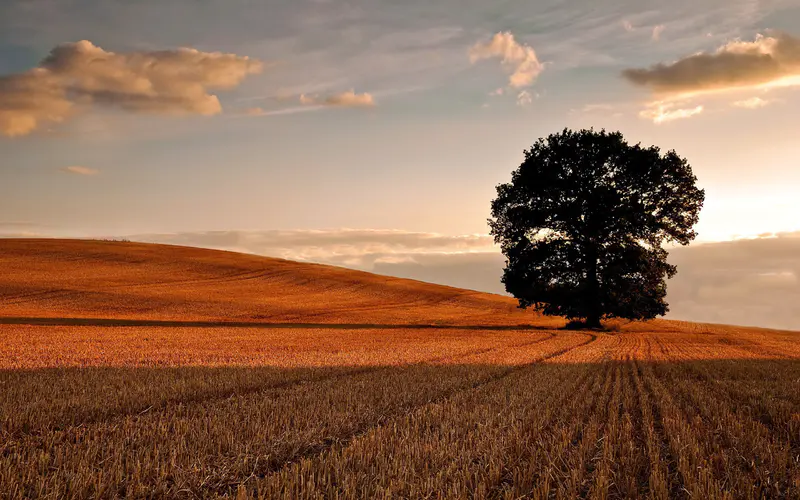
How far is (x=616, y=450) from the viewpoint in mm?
6660

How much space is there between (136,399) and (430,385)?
18.9 feet

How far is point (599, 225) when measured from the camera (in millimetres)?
37906

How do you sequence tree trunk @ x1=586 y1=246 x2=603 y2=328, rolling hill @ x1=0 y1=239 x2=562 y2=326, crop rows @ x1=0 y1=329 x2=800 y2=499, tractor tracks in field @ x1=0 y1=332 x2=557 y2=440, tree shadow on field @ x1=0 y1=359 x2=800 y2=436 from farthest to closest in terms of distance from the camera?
rolling hill @ x1=0 y1=239 x2=562 y2=326, tree trunk @ x1=586 y1=246 x2=603 y2=328, tree shadow on field @ x1=0 y1=359 x2=800 y2=436, tractor tracks in field @ x1=0 y1=332 x2=557 y2=440, crop rows @ x1=0 y1=329 x2=800 y2=499

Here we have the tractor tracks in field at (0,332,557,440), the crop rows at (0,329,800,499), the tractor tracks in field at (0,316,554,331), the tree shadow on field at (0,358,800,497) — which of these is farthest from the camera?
the tractor tracks in field at (0,316,554,331)

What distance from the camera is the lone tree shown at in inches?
1470

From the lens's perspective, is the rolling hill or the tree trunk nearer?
the tree trunk

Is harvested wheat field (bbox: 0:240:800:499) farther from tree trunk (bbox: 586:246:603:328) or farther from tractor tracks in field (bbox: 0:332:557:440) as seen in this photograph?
tree trunk (bbox: 586:246:603:328)

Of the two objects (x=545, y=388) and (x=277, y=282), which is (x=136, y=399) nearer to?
(x=545, y=388)

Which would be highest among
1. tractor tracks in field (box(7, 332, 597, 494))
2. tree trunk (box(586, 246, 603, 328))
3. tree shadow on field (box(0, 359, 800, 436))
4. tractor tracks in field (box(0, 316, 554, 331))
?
tree trunk (box(586, 246, 603, 328))

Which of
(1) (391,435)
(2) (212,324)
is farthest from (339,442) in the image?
(2) (212,324)

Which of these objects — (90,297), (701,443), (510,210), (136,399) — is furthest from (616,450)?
(90,297)

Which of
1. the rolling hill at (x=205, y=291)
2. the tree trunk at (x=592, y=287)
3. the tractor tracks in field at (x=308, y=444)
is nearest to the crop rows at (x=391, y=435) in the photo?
the tractor tracks in field at (x=308, y=444)

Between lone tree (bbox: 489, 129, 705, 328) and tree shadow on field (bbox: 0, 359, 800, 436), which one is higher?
lone tree (bbox: 489, 129, 705, 328)

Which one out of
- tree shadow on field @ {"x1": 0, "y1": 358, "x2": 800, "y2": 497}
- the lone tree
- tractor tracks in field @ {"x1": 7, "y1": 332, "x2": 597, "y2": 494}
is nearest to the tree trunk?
the lone tree
